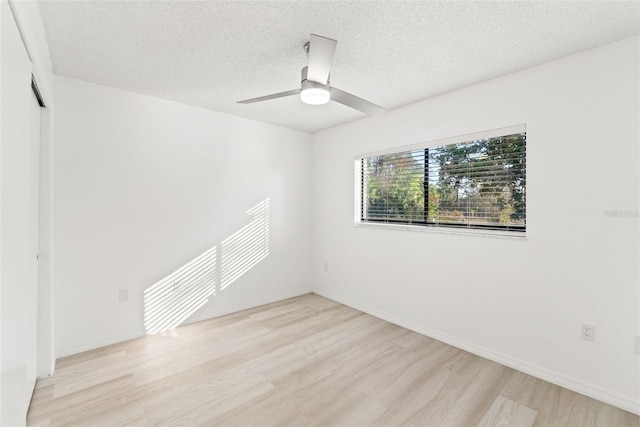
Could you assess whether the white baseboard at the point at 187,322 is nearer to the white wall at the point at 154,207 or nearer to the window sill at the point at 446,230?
the white wall at the point at 154,207

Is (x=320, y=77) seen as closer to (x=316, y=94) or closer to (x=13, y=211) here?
(x=316, y=94)

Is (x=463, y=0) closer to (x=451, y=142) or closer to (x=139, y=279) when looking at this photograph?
(x=451, y=142)

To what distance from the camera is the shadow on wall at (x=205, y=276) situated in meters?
3.09

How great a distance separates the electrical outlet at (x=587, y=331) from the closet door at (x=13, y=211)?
327 centimetres

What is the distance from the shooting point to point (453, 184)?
2.96m

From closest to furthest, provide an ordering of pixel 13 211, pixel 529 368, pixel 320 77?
pixel 13 211, pixel 320 77, pixel 529 368

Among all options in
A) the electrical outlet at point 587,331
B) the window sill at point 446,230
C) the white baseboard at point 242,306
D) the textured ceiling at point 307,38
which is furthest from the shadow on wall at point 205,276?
the electrical outlet at point 587,331

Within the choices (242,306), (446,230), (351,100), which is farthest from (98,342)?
(446,230)

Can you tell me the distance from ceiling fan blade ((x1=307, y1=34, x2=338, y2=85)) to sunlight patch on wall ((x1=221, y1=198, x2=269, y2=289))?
2.23 m

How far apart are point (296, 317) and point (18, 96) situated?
2993 mm

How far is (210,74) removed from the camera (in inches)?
99.4

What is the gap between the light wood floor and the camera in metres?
1.86

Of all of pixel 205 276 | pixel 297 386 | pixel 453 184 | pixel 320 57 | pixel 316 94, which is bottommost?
pixel 297 386

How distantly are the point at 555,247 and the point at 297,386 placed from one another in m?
2.21
